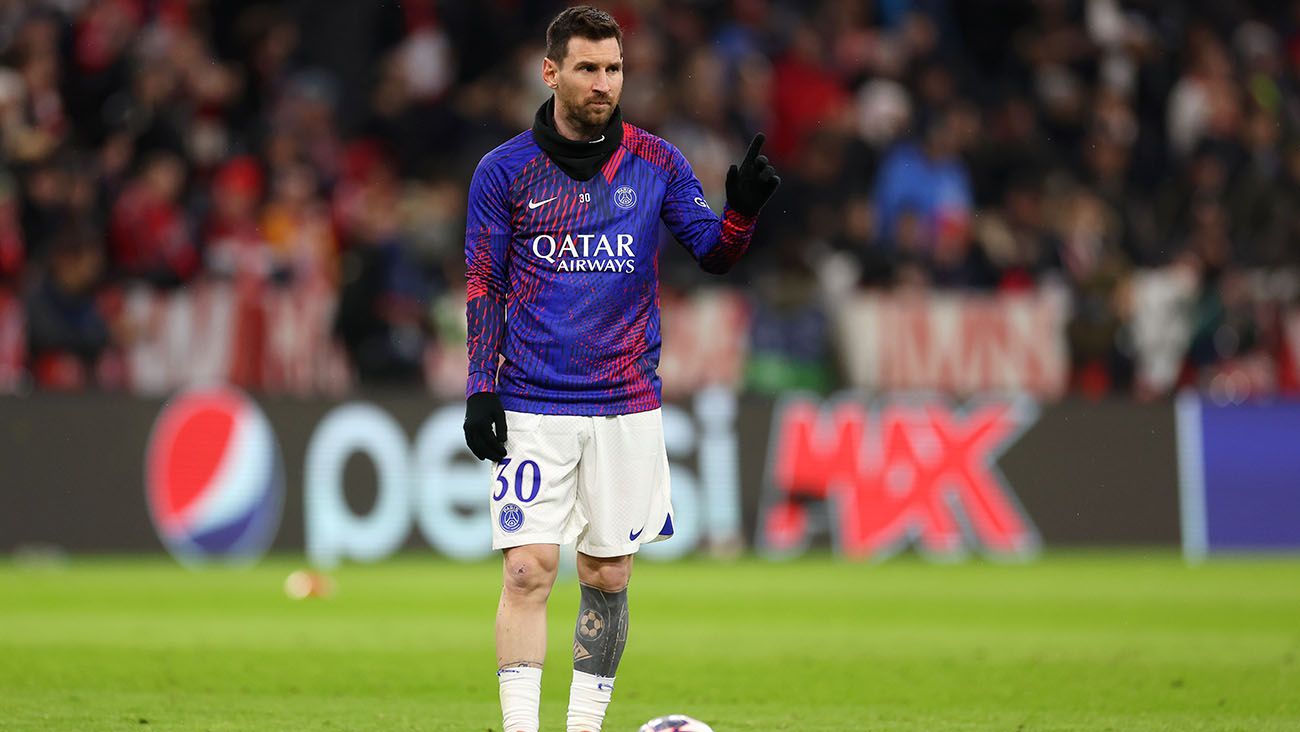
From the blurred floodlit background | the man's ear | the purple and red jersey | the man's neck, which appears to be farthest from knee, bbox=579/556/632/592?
the blurred floodlit background

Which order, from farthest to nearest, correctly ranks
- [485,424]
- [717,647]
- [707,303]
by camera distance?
1. [707,303]
2. [717,647]
3. [485,424]

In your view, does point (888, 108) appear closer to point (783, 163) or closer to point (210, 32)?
point (783, 163)

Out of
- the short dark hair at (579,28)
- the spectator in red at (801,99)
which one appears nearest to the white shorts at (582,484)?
the short dark hair at (579,28)

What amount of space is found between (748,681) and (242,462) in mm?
7965

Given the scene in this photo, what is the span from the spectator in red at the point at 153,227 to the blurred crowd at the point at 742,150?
0.11 ft

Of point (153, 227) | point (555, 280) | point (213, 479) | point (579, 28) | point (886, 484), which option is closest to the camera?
point (579, 28)

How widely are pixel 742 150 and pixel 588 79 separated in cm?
1363

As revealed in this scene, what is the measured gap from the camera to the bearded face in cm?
684

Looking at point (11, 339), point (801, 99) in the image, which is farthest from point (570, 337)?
point (801, 99)

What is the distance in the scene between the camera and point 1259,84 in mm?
21703

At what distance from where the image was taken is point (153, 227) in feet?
59.4

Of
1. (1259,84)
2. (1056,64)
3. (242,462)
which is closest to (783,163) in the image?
(1056,64)

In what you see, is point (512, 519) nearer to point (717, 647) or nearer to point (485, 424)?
point (485, 424)

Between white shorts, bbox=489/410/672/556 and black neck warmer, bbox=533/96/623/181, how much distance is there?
877 millimetres
